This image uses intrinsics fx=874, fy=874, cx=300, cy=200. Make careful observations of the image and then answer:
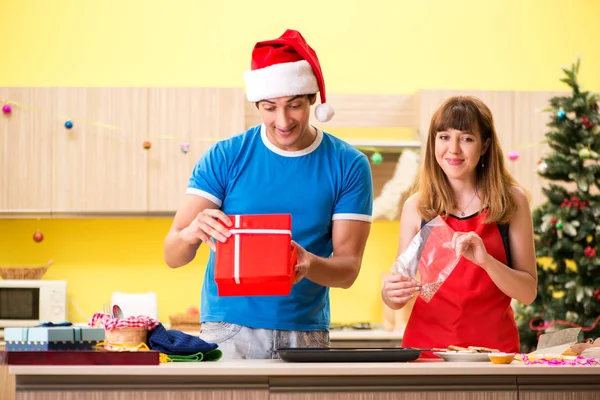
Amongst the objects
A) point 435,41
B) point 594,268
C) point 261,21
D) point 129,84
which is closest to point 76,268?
point 129,84

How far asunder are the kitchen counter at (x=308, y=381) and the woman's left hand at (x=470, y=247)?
419 millimetres

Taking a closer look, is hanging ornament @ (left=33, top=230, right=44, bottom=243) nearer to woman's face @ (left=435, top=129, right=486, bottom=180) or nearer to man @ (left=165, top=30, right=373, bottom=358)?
man @ (left=165, top=30, right=373, bottom=358)

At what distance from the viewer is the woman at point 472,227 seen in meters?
2.58

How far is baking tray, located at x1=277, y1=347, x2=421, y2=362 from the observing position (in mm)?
2043

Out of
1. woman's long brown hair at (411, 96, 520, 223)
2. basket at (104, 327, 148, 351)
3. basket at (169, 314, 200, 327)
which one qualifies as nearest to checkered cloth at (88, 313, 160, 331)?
basket at (104, 327, 148, 351)

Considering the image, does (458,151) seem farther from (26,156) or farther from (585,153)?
(26,156)

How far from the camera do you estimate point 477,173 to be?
9.05 feet

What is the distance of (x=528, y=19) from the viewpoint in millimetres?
5711

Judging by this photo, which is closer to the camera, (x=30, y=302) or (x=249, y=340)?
(x=249, y=340)

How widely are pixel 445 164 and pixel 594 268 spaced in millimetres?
2229

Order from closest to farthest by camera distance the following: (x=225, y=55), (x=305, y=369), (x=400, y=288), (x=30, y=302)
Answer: (x=305, y=369) → (x=400, y=288) → (x=30, y=302) → (x=225, y=55)

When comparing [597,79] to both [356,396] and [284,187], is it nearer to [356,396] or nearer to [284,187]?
[284,187]

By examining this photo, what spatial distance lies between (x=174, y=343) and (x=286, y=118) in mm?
738

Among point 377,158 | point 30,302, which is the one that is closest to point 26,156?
point 30,302
